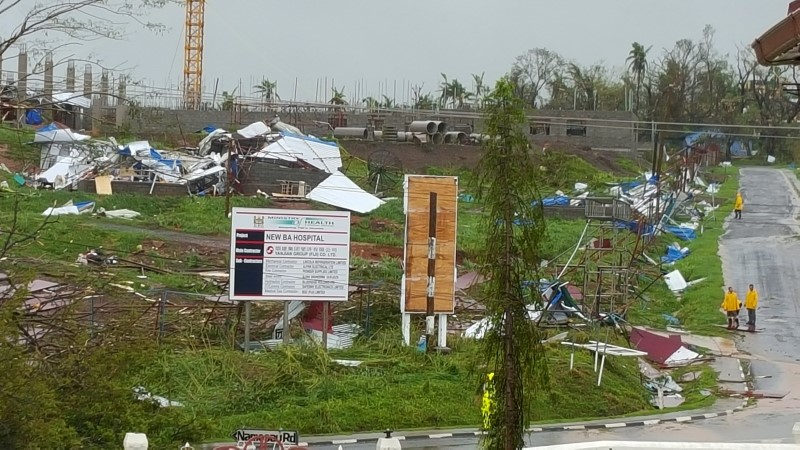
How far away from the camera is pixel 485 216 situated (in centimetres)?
1027

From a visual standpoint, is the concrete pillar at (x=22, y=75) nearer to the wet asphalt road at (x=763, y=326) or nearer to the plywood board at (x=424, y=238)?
the wet asphalt road at (x=763, y=326)

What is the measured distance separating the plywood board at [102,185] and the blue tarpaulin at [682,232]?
2324 cm

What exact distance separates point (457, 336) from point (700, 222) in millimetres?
27137

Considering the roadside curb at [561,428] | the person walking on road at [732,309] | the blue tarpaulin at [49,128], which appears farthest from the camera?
the blue tarpaulin at [49,128]

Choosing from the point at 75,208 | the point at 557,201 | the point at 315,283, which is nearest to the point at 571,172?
the point at 557,201

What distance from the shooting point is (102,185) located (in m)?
47.2

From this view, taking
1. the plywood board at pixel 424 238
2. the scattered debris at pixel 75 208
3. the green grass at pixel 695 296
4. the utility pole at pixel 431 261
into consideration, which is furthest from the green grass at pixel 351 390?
the scattered debris at pixel 75 208

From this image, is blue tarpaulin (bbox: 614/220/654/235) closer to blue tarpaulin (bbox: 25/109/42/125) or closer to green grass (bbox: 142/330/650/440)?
green grass (bbox: 142/330/650/440)

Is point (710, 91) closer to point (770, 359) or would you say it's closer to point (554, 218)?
point (554, 218)

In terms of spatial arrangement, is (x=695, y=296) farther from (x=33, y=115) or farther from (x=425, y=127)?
(x=425, y=127)

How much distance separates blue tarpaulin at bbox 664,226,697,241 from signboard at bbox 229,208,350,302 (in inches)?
1050

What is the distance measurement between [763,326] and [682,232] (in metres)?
15.6

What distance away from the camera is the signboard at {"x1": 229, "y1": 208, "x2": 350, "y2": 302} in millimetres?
23406

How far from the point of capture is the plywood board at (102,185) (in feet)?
155
